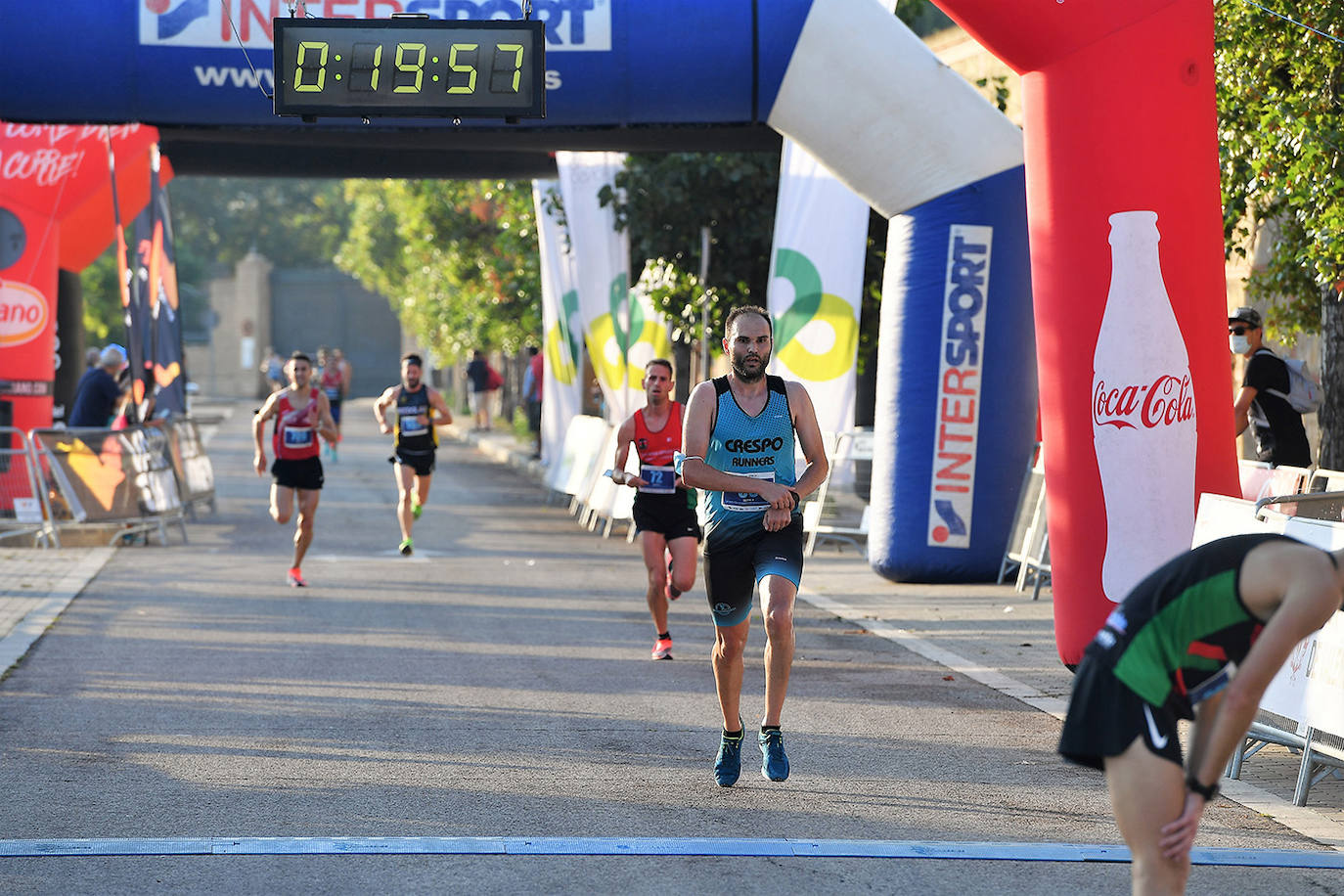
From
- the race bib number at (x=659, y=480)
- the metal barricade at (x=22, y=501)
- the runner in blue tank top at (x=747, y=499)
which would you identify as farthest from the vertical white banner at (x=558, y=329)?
the runner in blue tank top at (x=747, y=499)

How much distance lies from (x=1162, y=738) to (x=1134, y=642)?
0.22 meters

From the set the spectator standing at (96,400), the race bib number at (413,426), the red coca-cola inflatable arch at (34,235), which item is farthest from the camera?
the red coca-cola inflatable arch at (34,235)

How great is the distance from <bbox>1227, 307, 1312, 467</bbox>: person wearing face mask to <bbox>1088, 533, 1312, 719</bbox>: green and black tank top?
7566 millimetres

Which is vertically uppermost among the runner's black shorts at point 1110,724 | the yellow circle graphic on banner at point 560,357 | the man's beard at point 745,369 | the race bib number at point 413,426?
the man's beard at point 745,369

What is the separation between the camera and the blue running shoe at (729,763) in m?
6.75

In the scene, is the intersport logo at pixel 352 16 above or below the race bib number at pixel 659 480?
above

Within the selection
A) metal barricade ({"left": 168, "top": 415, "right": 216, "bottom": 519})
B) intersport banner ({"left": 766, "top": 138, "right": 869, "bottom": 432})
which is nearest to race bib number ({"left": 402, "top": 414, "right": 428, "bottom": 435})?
intersport banner ({"left": 766, "top": 138, "right": 869, "bottom": 432})

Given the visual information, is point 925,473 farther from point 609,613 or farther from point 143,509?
point 143,509

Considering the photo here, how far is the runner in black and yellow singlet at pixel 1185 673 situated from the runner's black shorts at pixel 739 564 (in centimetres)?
301

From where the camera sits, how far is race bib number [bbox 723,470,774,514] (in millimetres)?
6867

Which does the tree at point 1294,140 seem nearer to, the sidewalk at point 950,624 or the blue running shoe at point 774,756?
the sidewalk at point 950,624

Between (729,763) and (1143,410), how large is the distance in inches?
131

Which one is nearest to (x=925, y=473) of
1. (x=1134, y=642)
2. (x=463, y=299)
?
(x=1134, y=642)

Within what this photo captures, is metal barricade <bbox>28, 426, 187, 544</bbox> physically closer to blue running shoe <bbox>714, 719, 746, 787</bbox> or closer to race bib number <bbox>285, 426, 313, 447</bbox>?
race bib number <bbox>285, 426, 313, 447</bbox>
